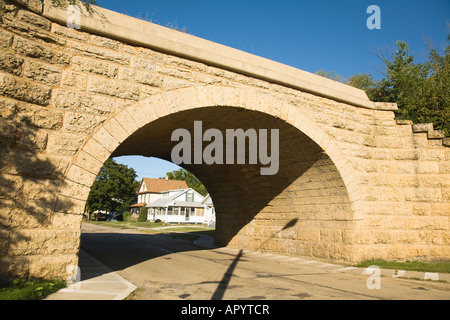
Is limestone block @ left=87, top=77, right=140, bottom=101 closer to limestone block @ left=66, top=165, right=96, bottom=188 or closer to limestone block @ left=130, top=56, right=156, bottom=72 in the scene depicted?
limestone block @ left=130, top=56, right=156, bottom=72

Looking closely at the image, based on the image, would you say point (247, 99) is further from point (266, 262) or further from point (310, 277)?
point (266, 262)

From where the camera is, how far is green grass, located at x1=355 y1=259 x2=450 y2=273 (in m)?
8.64

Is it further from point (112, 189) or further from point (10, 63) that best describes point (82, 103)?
point (112, 189)

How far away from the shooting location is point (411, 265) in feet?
29.9

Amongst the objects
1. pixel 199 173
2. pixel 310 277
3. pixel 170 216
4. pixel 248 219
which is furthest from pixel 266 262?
pixel 170 216

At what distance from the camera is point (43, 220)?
5457 millimetres

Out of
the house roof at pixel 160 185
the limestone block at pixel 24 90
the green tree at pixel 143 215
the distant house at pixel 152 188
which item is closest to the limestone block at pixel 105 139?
the limestone block at pixel 24 90

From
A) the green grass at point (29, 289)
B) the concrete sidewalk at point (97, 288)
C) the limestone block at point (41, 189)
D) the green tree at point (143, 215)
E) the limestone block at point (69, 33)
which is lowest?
the green tree at point (143, 215)

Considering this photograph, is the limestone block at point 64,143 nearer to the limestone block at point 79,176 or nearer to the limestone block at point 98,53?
the limestone block at point 79,176

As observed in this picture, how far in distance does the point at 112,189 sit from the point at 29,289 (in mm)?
50134

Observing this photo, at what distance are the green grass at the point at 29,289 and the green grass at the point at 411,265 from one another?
302 inches

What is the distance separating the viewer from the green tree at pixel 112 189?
5053 cm

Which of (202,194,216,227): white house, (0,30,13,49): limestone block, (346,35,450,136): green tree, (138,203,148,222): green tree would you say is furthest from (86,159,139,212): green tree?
(0,30,13,49): limestone block

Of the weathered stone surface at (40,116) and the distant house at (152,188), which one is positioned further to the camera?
the distant house at (152,188)
